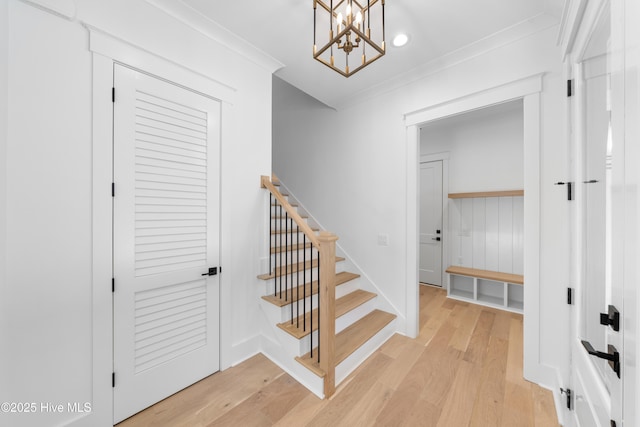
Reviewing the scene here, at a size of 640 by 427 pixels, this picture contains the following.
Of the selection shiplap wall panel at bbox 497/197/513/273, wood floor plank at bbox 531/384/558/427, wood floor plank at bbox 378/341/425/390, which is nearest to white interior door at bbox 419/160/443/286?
shiplap wall panel at bbox 497/197/513/273

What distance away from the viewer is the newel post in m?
1.75

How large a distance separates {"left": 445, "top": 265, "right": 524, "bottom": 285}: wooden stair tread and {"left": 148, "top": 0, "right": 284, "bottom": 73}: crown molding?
3657mm

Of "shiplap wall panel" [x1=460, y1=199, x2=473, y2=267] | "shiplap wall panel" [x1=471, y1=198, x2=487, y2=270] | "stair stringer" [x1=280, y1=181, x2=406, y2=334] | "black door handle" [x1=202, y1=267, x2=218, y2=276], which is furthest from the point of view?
"shiplap wall panel" [x1=460, y1=199, x2=473, y2=267]

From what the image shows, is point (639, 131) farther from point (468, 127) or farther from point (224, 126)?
point (468, 127)

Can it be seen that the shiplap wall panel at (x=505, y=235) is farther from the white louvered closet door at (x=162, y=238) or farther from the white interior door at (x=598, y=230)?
the white louvered closet door at (x=162, y=238)

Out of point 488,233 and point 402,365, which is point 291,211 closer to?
point 402,365

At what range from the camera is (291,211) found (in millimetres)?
2090

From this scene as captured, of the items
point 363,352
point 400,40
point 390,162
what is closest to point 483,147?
point 390,162

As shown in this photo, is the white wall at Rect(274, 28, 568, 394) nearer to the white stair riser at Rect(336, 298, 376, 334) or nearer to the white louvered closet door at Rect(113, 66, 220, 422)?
the white stair riser at Rect(336, 298, 376, 334)

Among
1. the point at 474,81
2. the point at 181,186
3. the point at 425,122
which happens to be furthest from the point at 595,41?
the point at 181,186

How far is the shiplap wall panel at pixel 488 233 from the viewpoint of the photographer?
349 cm

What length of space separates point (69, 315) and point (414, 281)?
2731mm

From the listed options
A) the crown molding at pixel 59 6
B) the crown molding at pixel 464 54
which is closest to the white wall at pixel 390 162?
the crown molding at pixel 464 54

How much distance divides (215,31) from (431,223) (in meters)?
4.04
